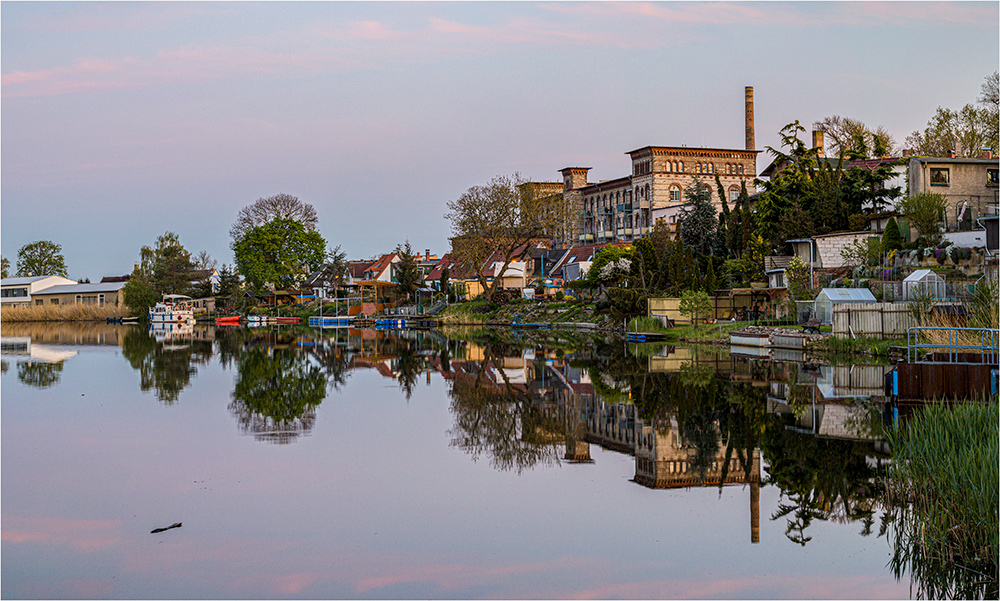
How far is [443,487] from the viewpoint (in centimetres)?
1403

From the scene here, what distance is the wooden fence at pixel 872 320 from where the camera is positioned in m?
32.0

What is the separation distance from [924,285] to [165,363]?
28972 millimetres

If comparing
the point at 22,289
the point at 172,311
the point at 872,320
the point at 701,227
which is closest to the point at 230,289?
the point at 172,311

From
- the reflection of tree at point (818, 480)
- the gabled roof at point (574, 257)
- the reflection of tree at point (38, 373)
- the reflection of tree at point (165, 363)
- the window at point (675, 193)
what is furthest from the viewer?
the window at point (675, 193)

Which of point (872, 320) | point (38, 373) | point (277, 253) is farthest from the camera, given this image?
point (277, 253)

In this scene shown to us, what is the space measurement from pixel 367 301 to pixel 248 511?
76008mm

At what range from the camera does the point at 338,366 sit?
35938mm

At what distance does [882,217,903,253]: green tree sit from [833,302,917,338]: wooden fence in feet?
36.2

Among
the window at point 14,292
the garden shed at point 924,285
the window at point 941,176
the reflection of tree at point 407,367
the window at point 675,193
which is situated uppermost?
the window at point 675,193

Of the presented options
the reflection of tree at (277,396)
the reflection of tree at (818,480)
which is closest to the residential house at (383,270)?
the reflection of tree at (277,396)

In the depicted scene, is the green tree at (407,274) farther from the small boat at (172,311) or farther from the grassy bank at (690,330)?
the grassy bank at (690,330)

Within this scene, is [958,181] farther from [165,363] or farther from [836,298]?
[165,363]

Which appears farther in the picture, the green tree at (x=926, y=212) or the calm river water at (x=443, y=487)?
the green tree at (x=926, y=212)

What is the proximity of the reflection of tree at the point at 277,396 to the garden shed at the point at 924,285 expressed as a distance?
67.8 ft
